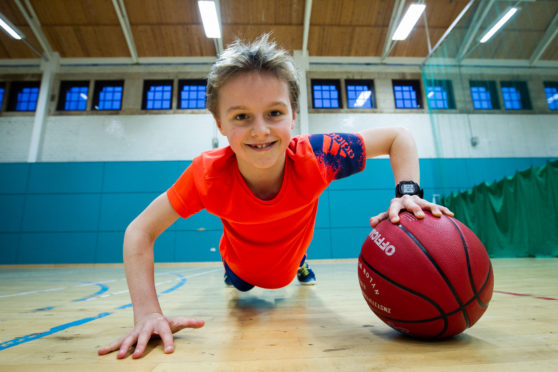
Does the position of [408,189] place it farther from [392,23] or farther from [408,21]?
[392,23]

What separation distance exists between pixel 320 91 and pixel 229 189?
6.80 m

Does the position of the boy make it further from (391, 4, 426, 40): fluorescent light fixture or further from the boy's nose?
(391, 4, 426, 40): fluorescent light fixture

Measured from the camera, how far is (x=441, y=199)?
20.1 ft

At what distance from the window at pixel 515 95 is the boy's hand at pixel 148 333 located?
605 centimetres

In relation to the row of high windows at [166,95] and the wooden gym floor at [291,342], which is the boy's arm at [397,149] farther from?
the row of high windows at [166,95]

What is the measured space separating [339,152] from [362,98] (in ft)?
22.2

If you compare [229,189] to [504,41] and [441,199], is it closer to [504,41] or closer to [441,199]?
[504,41]

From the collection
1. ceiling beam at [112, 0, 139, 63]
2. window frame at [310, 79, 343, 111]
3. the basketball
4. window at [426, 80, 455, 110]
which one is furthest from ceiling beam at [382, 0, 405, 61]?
the basketball

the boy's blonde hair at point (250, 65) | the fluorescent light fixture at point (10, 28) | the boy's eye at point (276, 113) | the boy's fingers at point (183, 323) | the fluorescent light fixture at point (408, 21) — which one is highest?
the fluorescent light fixture at point (10, 28)

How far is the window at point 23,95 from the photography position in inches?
283

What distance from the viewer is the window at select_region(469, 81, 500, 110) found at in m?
5.13

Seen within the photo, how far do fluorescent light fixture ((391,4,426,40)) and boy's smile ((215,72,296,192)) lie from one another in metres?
6.15

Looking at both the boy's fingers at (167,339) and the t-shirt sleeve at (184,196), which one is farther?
the t-shirt sleeve at (184,196)

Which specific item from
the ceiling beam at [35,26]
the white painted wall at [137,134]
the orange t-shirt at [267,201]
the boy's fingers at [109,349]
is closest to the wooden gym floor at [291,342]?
the boy's fingers at [109,349]
